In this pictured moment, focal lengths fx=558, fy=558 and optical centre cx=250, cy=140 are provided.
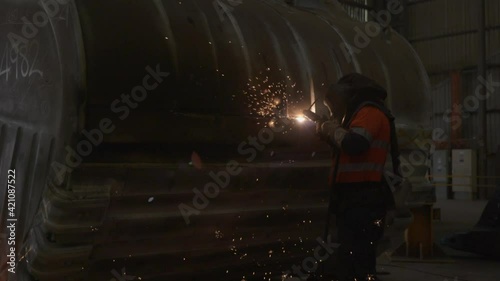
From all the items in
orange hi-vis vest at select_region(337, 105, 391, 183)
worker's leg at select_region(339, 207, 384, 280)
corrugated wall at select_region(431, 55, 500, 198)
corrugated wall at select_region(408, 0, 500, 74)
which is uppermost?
corrugated wall at select_region(408, 0, 500, 74)

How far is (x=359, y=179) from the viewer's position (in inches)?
106

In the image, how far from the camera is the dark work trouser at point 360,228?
267cm

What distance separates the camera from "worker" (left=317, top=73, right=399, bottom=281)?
266cm

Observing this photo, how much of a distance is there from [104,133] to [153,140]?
22 cm

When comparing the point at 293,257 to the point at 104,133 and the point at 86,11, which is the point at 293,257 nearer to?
the point at 104,133

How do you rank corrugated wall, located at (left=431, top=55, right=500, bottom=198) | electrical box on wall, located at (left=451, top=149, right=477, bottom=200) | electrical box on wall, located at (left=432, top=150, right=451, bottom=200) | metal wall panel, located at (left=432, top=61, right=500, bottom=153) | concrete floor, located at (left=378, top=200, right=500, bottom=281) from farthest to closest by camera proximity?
metal wall panel, located at (left=432, top=61, right=500, bottom=153) → corrugated wall, located at (left=431, top=55, right=500, bottom=198) → electrical box on wall, located at (left=432, top=150, right=451, bottom=200) → electrical box on wall, located at (left=451, top=149, right=477, bottom=200) → concrete floor, located at (left=378, top=200, right=500, bottom=281)

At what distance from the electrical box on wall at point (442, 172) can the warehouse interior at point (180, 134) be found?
13.1 m

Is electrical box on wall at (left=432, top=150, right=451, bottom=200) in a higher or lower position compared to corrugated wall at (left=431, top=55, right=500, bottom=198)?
lower

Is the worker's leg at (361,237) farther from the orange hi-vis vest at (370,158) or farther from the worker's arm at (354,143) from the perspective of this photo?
the worker's arm at (354,143)

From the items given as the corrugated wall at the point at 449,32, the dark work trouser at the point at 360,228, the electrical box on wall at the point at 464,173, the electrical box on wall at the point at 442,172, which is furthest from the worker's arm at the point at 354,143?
the corrugated wall at the point at 449,32

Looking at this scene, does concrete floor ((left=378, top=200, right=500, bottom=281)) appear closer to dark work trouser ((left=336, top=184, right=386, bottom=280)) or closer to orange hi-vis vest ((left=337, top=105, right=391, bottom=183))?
dark work trouser ((left=336, top=184, right=386, bottom=280))

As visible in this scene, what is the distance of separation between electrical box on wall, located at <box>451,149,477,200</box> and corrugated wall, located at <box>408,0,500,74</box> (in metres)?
3.22

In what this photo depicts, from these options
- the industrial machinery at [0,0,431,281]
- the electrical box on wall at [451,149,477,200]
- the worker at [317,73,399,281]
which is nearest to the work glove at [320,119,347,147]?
the worker at [317,73,399,281]

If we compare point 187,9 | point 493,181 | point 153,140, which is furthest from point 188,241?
point 493,181
